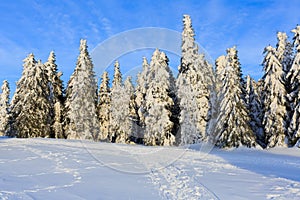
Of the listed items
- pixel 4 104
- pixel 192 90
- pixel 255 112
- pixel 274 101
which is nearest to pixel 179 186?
pixel 274 101

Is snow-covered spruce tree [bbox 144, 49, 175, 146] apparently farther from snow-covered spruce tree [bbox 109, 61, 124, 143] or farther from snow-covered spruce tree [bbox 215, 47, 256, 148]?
snow-covered spruce tree [bbox 109, 61, 124, 143]

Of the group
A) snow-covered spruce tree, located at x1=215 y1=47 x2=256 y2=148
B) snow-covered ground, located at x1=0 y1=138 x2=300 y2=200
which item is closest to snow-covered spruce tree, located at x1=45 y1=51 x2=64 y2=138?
snow-covered spruce tree, located at x1=215 y1=47 x2=256 y2=148

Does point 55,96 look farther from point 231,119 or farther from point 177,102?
point 231,119

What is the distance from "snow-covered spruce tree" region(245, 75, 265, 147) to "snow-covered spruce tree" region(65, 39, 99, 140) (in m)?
20.7

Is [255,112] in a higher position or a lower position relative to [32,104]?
lower

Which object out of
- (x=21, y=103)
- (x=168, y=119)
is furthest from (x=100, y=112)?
(x=168, y=119)

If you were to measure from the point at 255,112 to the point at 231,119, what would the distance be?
7725mm

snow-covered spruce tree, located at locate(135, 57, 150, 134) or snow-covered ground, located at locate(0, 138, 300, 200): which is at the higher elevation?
snow-covered spruce tree, located at locate(135, 57, 150, 134)

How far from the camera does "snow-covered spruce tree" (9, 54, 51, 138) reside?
3859 cm

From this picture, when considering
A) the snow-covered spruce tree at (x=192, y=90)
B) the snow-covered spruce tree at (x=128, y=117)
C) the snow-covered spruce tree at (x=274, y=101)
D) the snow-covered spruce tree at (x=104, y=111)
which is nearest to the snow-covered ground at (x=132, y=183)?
the snow-covered spruce tree at (x=274, y=101)

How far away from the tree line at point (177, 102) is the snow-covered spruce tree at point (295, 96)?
0.29ft

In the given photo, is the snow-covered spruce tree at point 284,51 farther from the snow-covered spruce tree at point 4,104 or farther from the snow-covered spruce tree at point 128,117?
the snow-covered spruce tree at point 4,104

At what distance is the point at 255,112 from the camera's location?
35.1 meters

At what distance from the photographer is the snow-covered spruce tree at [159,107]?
117 ft
